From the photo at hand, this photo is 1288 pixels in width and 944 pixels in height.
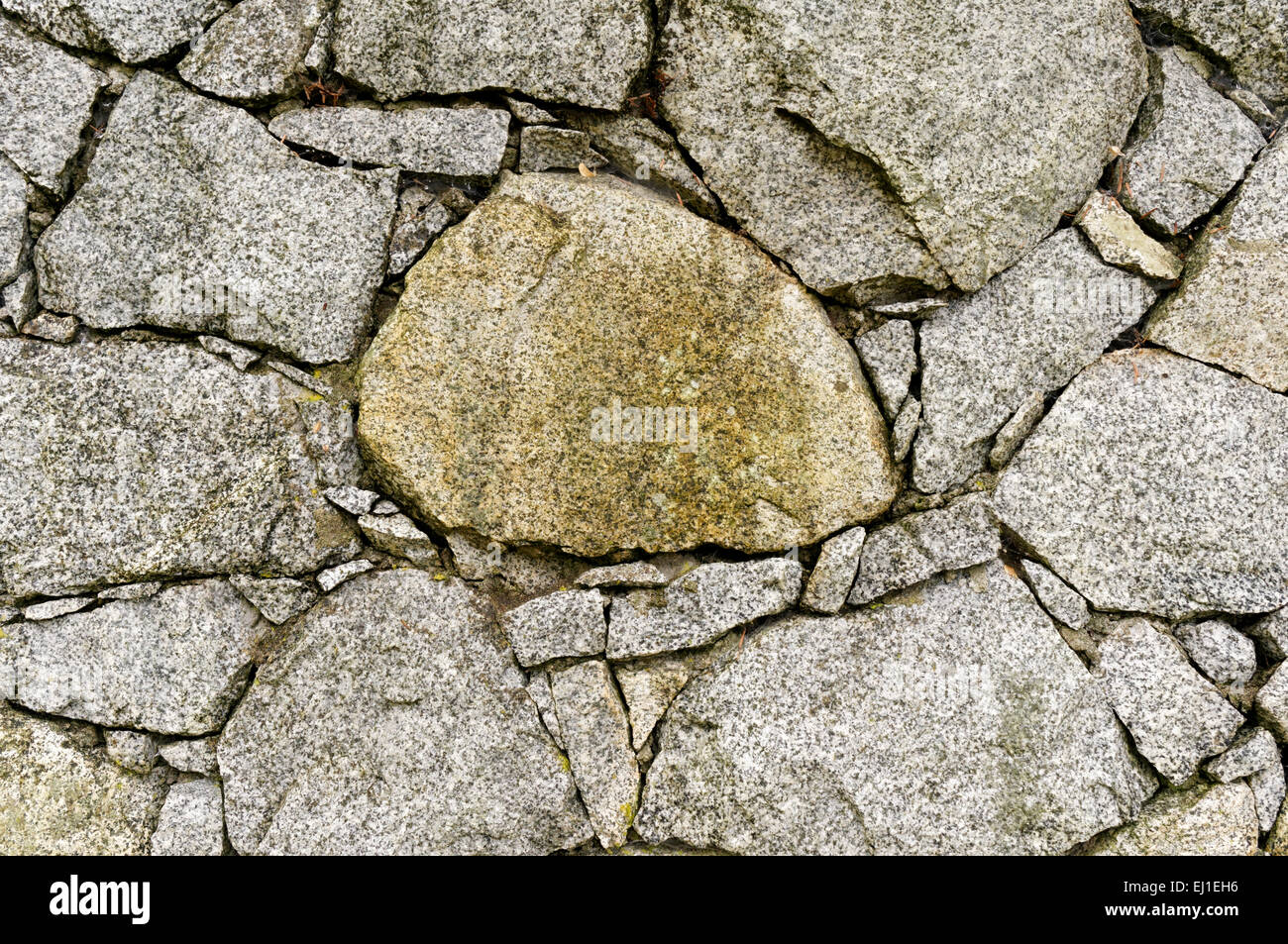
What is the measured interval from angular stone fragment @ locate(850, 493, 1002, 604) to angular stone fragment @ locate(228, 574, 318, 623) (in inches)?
55.2

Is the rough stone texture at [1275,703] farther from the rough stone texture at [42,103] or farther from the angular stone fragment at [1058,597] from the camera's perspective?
the rough stone texture at [42,103]

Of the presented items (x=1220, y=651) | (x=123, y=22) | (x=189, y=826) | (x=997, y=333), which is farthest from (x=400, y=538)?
(x=1220, y=651)

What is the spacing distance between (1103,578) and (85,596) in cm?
258

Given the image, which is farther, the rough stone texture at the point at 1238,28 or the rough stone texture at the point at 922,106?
the rough stone texture at the point at 1238,28

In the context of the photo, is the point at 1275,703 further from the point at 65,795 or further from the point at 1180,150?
the point at 65,795

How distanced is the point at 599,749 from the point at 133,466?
53.3 inches

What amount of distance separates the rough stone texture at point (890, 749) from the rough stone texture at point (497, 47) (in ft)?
4.81

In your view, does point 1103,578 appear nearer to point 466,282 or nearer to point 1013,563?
point 1013,563

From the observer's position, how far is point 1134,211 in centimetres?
220

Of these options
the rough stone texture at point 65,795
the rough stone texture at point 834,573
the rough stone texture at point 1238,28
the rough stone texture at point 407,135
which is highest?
the rough stone texture at point 1238,28

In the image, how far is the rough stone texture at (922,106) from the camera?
6.75 feet

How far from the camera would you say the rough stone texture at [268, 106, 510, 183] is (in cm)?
214

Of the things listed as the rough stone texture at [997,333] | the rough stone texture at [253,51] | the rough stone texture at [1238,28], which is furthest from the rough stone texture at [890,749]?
the rough stone texture at [253,51]

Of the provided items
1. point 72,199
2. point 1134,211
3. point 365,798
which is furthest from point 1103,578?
point 72,199
